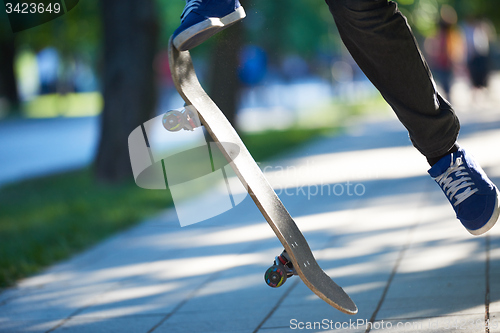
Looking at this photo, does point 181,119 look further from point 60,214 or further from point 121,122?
point 121,122

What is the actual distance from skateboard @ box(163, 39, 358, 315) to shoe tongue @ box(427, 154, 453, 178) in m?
0.54

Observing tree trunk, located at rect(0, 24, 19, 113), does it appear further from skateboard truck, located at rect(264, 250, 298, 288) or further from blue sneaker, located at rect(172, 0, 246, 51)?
skateboard truck, located at rect(264, 250, 298, 288)

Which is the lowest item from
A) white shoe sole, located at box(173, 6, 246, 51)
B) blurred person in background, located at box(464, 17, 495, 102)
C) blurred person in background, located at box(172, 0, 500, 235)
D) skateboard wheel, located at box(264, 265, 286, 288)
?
blurred person in background, located at box(464, 17, 495, 102)

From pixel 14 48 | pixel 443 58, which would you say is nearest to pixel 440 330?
pixel 443 58

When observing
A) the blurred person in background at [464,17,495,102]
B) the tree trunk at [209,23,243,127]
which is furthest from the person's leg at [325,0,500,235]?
the blurred person in background at [464,17,495,102]

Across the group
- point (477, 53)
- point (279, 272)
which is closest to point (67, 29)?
point (477, 53)

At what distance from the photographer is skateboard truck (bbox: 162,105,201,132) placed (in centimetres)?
231

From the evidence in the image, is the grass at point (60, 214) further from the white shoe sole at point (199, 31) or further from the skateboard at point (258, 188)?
the white shoe sole at point (199, 31)

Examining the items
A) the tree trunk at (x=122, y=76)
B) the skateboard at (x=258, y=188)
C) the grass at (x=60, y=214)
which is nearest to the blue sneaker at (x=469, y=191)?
the skateboard at (x=258, y=188)

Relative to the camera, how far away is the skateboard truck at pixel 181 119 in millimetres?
2314

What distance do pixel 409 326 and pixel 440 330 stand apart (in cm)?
14

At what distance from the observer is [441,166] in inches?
92.0

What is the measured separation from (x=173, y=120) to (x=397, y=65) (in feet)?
2.61

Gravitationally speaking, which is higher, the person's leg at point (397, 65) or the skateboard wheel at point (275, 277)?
the person's leg at point (397, 65)
